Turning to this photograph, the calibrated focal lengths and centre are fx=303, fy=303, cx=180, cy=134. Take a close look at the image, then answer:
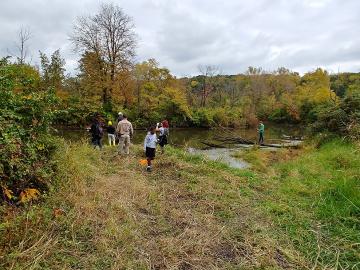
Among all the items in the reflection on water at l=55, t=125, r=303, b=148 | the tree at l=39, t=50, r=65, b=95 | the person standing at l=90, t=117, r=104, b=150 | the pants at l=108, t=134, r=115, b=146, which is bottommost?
the reflection on water at l=55, t=125, r=303, b=148

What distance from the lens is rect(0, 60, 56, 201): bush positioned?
5141 millimetres

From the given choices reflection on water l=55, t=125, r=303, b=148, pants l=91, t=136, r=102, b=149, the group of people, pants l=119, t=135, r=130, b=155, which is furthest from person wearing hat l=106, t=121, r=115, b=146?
reflection on water l=55, t=125, r=303, b=148

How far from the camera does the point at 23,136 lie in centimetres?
610

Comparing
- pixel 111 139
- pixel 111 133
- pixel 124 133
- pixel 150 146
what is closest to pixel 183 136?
pixel 111 139

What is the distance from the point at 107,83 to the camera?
35.6m

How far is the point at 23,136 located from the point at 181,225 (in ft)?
11.9

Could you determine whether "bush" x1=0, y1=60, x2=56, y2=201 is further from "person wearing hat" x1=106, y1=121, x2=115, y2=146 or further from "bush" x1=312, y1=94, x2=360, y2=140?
"bush" x1=312, y1=94, x2=360, y2=140

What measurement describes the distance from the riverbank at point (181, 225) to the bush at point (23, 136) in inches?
16.8

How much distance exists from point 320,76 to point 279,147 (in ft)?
159

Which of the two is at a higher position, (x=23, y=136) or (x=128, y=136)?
(x=23, y=136)

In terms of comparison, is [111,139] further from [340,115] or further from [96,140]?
[340,115]

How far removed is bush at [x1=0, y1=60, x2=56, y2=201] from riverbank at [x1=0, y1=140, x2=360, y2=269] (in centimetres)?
43

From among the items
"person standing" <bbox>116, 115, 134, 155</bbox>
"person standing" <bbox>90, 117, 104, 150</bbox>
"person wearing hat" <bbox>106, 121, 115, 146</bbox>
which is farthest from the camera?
"person wearing hat" <bbox>106, 121, 115, 146</bbox>

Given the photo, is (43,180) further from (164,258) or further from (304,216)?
(304,216)
